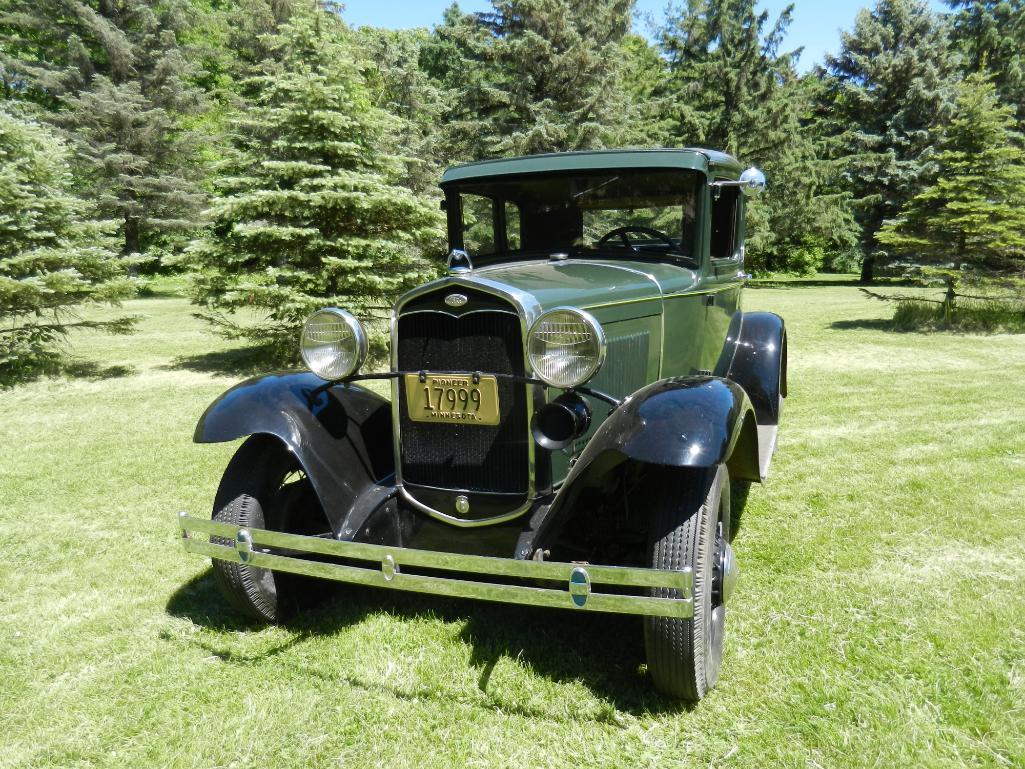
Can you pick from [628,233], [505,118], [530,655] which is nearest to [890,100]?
[505,118]

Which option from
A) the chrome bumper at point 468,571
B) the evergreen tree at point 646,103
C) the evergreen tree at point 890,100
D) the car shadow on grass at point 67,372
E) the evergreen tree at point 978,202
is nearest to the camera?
the chrome bumper at point 468,571

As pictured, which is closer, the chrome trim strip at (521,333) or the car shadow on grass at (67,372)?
the chrome trim strip at (521,333)

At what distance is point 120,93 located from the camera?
21.9 metres

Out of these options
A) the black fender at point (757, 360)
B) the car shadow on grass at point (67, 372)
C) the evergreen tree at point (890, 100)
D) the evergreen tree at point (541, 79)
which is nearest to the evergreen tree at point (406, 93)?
the evergreen tree at point (541, 79)

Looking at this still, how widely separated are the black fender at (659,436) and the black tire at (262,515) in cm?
126

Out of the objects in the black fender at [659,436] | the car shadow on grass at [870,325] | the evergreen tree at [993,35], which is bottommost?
the car shadow on grass at [870,325]

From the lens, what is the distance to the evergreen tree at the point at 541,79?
1845 cm

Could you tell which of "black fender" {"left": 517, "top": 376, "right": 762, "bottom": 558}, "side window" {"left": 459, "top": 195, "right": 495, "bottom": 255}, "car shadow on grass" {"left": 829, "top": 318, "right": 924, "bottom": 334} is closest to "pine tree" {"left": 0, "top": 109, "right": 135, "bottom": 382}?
"side window" {"left": 459, "top": 195, "right": 495, "bottom": 255}

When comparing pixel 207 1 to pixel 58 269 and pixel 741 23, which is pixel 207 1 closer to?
pixel 741 23

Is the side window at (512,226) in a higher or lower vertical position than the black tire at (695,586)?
higher

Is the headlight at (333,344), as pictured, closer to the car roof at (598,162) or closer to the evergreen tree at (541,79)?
the car roof at (598,162)

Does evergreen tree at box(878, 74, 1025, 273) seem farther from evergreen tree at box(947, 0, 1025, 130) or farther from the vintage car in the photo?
evergreen tree at box(947, 0, 1025, 130)

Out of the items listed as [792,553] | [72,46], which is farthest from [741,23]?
→ [792,553]

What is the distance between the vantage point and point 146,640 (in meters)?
3.20
